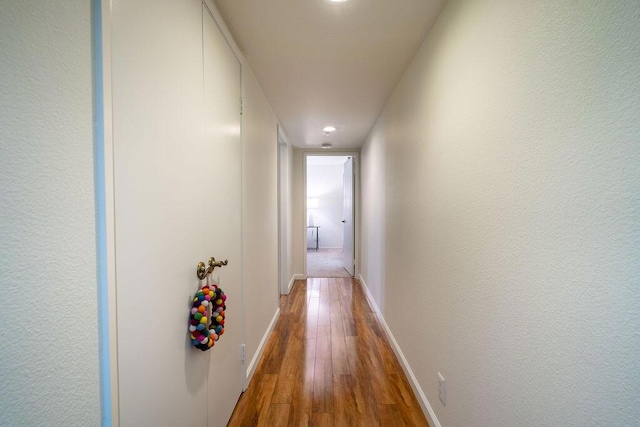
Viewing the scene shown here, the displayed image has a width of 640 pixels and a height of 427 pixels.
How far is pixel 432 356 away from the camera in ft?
5.18

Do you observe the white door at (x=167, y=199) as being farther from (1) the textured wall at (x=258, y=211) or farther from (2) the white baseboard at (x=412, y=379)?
(2) the white baseboard at (x=412, y=379)

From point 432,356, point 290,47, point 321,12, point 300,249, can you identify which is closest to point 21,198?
point 321,12

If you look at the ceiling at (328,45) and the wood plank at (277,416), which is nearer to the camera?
the ceiling at (328,45)

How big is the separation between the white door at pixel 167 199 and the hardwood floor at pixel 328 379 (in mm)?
396

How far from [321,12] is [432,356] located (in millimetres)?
1932

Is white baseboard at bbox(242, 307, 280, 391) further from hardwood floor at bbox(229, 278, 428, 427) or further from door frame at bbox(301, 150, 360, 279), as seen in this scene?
door frame at bbox(301, 150, 360, 279)

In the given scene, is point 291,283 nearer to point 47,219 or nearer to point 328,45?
point 328,45

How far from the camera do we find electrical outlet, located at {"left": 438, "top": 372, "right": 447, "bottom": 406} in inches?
55.1

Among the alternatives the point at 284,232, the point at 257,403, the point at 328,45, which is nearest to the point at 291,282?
the point at 284,232

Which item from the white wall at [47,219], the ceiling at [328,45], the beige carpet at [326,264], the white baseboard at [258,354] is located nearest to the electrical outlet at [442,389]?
the white baseboard at [258,354]

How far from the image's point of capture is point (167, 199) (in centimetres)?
98

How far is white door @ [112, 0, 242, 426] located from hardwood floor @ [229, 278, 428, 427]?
1.30 ft

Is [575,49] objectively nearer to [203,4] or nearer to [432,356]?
[203,4]

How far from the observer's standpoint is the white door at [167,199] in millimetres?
771
